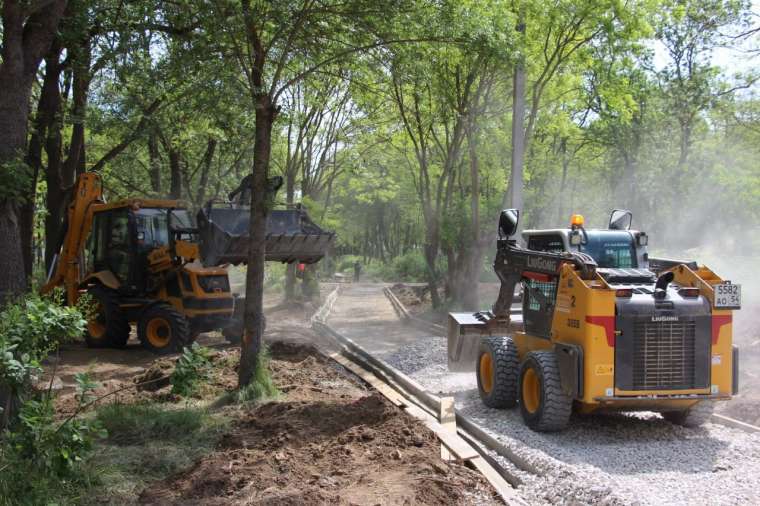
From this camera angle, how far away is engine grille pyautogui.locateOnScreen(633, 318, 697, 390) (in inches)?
325

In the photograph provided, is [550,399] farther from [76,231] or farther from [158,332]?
[76,231]

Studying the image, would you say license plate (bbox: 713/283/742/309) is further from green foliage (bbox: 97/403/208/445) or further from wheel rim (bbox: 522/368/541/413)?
green foliage (bbox: 97/403/208/445)

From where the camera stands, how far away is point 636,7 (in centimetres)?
1859

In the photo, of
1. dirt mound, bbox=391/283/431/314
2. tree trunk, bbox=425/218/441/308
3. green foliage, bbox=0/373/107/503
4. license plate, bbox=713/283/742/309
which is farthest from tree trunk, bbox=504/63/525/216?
green foliage, bbox=0/373/107/503

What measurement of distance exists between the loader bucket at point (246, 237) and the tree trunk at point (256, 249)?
162 inches

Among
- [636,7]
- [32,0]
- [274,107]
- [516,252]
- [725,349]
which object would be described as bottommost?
[725,349]

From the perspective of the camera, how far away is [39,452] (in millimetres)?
5625

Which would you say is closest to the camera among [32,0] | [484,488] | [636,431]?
[484,488]

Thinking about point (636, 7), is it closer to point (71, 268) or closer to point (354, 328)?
point (354, 328)

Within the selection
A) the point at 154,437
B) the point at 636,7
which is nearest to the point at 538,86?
the point at 636,7

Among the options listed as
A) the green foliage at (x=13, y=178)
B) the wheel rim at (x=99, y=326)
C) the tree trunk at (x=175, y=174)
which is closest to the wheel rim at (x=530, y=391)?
the green foliage at (x=13, y=178)

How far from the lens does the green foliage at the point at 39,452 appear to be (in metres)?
5.46

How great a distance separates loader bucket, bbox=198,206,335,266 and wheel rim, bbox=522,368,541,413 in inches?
259

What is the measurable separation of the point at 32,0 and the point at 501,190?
21.5 m
